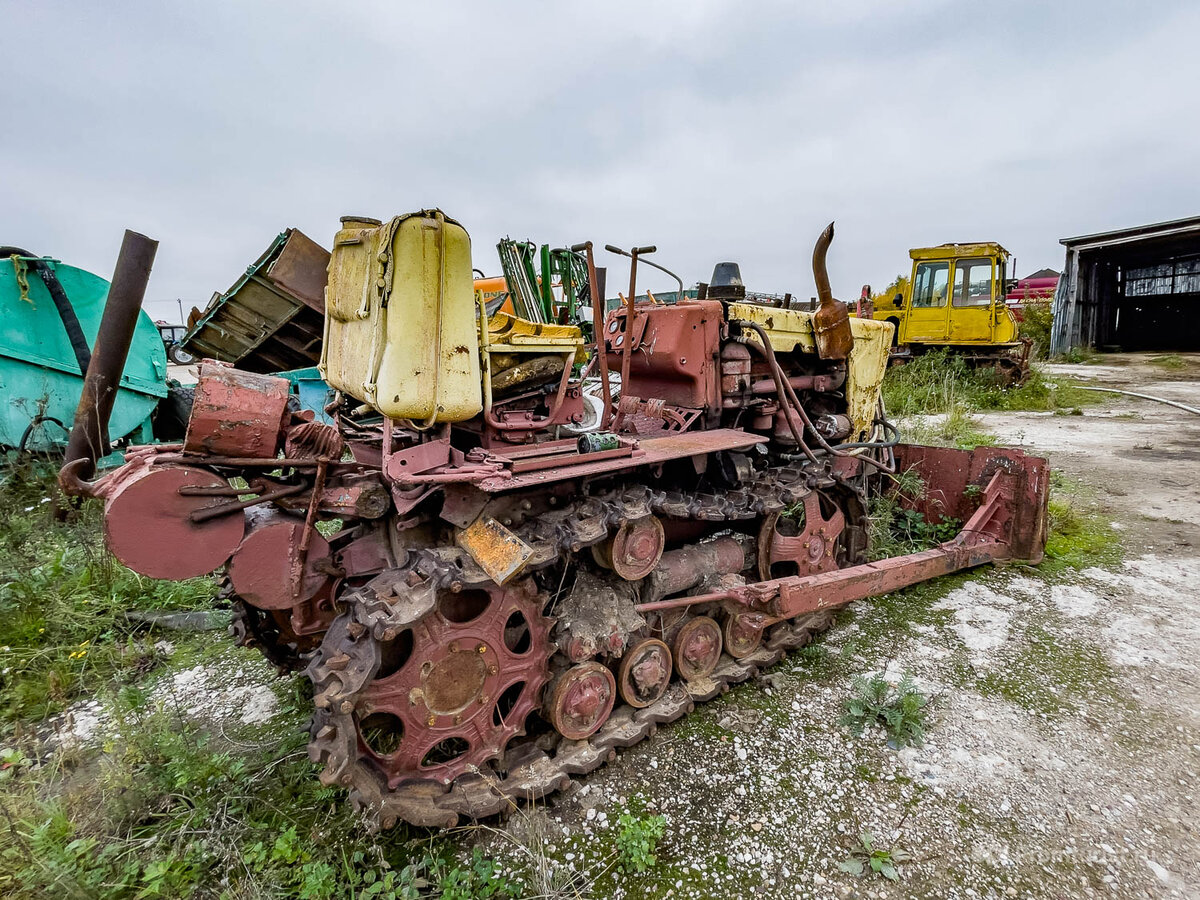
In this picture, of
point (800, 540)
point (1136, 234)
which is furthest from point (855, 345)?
point (1136, 234)

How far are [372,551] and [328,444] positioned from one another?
0.65 m

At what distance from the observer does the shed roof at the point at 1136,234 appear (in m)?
14.8

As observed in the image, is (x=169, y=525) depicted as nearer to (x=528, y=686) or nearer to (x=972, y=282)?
(x=528, y=686)

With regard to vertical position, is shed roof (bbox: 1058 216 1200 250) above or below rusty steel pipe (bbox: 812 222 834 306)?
above

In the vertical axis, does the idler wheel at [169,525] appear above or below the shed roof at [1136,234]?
below

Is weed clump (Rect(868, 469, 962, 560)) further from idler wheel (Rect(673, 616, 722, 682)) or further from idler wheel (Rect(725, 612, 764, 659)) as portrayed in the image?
idler wheel (Rect(673, 616, 722, 682))

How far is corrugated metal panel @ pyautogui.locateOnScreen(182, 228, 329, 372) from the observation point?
276 cm

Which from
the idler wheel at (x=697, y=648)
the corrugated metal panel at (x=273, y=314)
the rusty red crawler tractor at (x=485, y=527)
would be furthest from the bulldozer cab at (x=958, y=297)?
the corrugated metal panel at (x=273, y=314)

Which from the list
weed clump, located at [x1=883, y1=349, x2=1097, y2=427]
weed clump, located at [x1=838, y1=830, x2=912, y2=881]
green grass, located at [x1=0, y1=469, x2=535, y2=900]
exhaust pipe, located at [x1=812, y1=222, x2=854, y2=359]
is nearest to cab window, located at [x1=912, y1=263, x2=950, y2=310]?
weed clump, located at [x1=883, y1=349, x2=1097, y2=427]

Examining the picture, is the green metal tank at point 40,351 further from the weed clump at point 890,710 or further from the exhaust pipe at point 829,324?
the weed clump at point 890,710

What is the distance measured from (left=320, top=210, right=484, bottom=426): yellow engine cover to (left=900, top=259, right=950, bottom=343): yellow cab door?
13.6 m

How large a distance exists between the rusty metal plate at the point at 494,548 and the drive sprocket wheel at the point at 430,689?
0.19 m

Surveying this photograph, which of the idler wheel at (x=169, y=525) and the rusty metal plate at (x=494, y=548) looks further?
the rusty metal plate at (x=494, y=548)

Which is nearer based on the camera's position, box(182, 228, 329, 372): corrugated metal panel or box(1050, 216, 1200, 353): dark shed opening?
box(182, 228, 329, 372): corrugated metal panel
